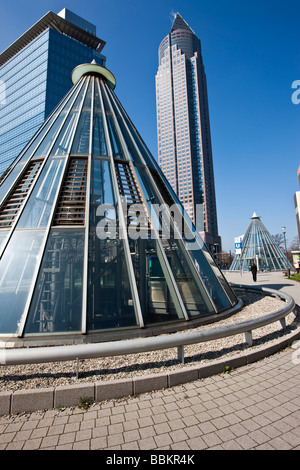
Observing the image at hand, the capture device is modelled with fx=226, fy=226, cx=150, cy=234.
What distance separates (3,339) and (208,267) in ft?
20.7

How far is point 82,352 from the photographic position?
11.8 ft

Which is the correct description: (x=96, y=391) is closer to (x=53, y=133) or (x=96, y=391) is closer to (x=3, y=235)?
(x=3, y=235)

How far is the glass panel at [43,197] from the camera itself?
22.2ft

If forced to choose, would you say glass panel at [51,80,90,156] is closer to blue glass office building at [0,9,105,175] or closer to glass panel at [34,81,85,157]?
glass panel at [34,81,85,157]

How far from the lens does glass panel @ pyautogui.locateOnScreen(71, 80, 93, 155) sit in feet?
28.4

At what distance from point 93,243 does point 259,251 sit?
42325 millimetres

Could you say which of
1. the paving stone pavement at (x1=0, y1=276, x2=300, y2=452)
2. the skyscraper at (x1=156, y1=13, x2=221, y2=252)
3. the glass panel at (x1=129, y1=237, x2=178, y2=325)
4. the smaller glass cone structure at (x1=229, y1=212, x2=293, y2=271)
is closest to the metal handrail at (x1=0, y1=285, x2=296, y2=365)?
the paving stone pavement at (x1=0, y1=276, x2=300, y2=452)

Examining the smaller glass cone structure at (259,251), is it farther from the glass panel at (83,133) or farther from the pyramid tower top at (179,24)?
the pyramid tower top at (179,24)

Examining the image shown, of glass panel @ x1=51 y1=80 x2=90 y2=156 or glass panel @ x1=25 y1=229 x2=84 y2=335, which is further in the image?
glass panel @ x1=51 y1=80 x2=90 y2=156

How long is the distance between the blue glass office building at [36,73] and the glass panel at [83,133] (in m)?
80.7

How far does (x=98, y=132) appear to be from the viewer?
365 inches

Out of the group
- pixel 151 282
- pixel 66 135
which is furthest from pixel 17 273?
pixel 66 135

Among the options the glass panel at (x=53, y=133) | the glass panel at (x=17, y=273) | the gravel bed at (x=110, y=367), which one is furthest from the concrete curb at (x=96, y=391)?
the glass panel at (x=53, y=133)

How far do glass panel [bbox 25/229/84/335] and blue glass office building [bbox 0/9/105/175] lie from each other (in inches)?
3409
